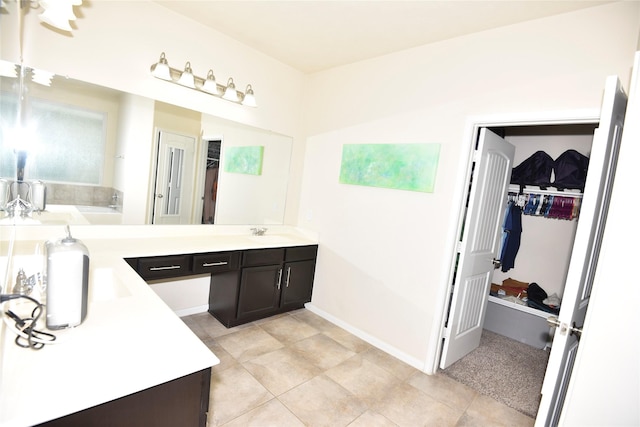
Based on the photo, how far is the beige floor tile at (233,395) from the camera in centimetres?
191

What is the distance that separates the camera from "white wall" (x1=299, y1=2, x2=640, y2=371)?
6.55ft

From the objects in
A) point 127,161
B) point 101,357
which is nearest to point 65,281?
point 101,357

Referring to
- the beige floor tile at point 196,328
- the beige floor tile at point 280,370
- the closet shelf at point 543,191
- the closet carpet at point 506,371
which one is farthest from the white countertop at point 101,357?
the closet shelf at point 543,191

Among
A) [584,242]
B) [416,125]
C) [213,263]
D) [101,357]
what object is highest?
[416,125]

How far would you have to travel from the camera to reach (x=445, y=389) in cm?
239

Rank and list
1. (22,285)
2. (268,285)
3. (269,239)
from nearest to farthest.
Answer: (22,285) → (268,285) → (269,239)

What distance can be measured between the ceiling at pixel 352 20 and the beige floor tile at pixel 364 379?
8.84 feet

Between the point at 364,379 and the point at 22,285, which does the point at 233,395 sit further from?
the point at 22,285

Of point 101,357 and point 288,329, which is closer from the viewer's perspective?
point 101,357

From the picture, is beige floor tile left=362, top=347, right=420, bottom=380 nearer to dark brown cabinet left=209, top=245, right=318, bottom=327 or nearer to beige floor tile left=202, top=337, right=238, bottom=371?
dark brown cabinet left=209, top=245, right=318, bottom=327

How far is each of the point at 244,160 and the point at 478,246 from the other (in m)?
2.41

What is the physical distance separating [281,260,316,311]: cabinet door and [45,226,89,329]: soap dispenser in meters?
2.25

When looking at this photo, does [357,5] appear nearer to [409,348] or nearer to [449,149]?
[449,149]

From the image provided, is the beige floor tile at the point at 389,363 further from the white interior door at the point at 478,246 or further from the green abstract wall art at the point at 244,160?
the green abstract wall art at the point at 244,160
